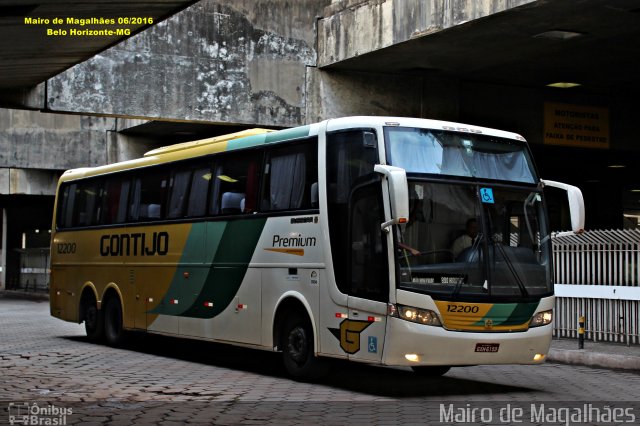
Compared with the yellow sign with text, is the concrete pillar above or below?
below

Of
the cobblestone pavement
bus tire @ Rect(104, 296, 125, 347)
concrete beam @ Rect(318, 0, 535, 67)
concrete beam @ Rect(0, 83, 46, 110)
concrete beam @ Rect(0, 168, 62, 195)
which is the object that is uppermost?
concrete beam @ Rect(318, 0, 535, 67)

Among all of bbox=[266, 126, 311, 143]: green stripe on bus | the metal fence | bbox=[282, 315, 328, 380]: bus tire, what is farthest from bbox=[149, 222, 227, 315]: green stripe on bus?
the metal fence

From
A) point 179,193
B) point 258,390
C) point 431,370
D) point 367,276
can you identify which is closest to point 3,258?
point 179,193

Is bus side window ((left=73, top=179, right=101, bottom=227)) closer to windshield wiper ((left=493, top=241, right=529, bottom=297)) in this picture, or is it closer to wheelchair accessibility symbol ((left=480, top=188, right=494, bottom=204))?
wheelchair accessibility symbol ((left=480, top=188, right=494, bottom=204))

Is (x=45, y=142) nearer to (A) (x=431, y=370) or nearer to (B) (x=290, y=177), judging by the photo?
(B) (x=290, y=177)

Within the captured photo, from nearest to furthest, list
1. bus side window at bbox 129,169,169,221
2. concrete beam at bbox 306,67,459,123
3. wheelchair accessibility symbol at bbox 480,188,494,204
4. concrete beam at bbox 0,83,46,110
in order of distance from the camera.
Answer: wheelchair accessibility symbol at bbox 480,188,494,204 → bus side window at bbox 129,169,169,221 → concrete beam at bbox 0,83,46,110 → concrete beam at bbox 306,67,459,123

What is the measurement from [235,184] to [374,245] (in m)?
3.87

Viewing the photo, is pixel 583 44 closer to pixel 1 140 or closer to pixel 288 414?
pixel 288 414

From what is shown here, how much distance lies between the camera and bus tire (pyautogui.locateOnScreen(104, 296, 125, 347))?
1939cm

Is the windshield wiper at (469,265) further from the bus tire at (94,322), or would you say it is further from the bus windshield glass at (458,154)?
the bus tire at (94,322)

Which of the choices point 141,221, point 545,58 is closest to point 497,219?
point 141,221

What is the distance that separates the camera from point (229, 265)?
1562cm

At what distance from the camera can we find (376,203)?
12.4m

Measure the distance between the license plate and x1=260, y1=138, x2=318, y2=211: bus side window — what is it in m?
2.90
